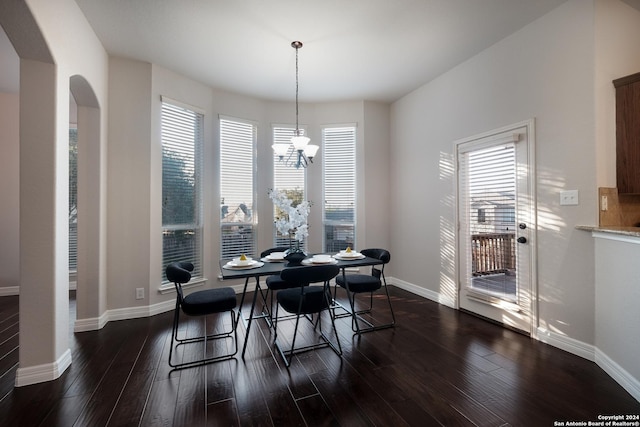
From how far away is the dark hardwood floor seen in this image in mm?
1825

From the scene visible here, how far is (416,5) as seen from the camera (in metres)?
2.65

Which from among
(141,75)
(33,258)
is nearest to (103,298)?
(33,258)

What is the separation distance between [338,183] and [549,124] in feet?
9.71

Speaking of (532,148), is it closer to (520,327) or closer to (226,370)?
(520,327)

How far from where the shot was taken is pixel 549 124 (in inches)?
109

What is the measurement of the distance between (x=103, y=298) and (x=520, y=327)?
15.0 ft

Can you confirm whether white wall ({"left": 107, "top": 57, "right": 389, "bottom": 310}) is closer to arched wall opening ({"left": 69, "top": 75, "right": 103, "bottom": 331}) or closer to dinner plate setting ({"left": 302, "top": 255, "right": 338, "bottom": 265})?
arched wall opening ({"left": 69, "top": 75, "right": 103, "bottom": 331})

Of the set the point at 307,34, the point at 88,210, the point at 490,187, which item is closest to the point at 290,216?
the point at 307,34

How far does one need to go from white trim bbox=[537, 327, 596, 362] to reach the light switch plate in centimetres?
121

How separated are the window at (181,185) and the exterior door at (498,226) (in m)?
3.60

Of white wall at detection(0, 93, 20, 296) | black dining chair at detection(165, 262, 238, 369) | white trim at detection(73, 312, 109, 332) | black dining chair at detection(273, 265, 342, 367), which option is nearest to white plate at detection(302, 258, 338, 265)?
black dining chair at detection(273, 265, 342, 367)

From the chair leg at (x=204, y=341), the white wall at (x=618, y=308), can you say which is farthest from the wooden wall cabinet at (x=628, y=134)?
the chair leg at (x=204, y=341)

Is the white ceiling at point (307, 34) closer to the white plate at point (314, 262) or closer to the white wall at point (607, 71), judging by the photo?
the white wall at point (607, 71)

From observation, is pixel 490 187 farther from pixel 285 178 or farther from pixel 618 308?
pixel 285 178
